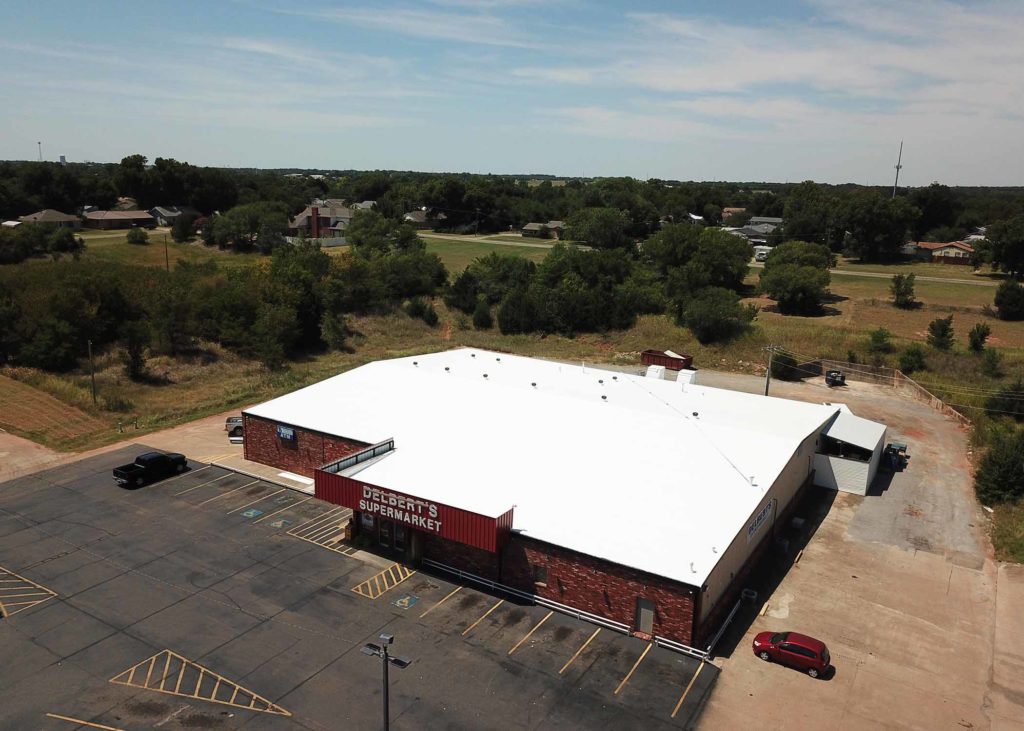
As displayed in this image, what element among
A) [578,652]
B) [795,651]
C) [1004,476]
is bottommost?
[578,652]

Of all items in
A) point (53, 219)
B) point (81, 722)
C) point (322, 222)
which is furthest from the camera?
point (322, 222)

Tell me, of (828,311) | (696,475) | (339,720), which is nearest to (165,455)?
(339,720)

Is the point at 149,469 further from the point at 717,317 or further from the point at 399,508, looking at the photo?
the point at 717,317

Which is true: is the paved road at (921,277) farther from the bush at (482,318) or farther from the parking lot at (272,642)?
the parking lot at (272,642)

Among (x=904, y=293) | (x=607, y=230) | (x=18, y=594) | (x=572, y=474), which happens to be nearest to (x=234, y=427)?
(x=18, y=594)

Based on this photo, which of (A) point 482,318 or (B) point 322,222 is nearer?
(A) point 482,318

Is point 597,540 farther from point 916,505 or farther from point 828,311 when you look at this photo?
point 828,311

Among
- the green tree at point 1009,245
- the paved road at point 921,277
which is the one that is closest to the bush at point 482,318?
the paved road at point 921,277
